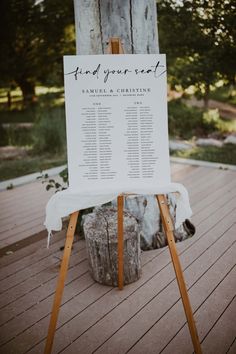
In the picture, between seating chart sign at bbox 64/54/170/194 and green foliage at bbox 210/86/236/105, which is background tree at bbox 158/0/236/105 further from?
green foliage at bbox 210/86/236/105

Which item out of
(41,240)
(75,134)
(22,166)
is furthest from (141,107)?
(22,166)

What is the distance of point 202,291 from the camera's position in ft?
7.70

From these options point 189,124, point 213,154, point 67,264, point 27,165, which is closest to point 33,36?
point 189,124

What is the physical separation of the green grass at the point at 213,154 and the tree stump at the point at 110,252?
358 cm

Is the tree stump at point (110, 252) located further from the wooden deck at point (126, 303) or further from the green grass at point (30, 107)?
the green grass at point (30, 107)

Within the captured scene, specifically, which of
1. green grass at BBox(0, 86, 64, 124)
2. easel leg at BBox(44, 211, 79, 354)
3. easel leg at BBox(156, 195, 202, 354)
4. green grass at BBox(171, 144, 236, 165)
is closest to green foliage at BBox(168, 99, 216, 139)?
green grass at BBox(171, 144, 236, 165)

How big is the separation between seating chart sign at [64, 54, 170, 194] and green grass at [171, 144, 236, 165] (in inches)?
160

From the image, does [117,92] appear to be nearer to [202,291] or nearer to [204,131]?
[202,291]

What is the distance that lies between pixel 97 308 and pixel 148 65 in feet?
4.80

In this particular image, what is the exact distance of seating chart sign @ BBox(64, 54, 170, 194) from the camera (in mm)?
1771

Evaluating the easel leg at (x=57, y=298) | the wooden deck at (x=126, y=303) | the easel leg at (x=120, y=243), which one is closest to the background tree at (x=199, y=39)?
the wooden deck at (x=126, y=303)

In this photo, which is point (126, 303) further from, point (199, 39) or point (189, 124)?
point (189, 124)

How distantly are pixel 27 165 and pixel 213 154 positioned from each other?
3.17 meters

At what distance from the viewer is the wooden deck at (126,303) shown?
192cm
